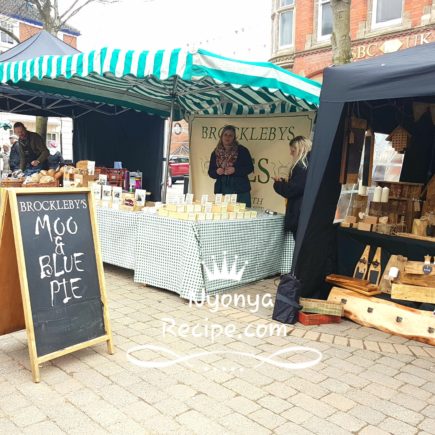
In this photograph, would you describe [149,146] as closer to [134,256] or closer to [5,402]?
[134,256]

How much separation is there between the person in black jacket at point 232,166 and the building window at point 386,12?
8.70 m

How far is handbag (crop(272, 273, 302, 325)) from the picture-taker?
13.2 feet

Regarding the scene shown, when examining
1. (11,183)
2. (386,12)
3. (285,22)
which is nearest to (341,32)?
(11,183)

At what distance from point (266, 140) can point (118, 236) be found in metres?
2.94

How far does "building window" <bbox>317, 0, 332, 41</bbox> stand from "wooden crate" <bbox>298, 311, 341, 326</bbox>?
481 inches

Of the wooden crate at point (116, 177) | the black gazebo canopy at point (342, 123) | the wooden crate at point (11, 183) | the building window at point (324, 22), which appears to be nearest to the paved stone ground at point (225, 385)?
the black gazebo canopy at point (342, 123)

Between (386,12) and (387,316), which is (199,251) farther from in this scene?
(386,12)

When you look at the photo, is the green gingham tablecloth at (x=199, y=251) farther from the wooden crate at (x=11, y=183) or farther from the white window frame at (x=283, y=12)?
the white window frame at (x=283, y=12)

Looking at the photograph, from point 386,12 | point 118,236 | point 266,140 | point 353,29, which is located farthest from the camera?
point 353,29

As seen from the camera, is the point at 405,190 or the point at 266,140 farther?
the point at 266,140

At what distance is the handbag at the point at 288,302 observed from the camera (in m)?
4.03

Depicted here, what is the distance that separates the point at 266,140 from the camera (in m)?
7.03
